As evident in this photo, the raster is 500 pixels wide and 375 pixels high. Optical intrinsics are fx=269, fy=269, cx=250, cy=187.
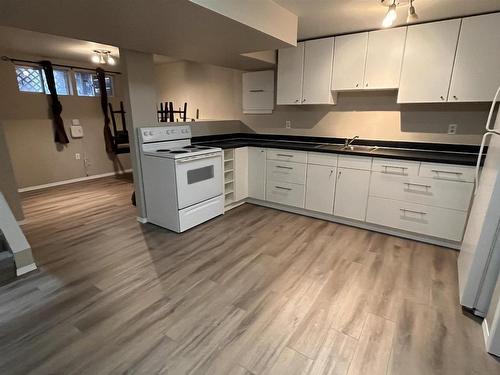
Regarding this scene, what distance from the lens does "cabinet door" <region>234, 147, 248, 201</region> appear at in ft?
12.1

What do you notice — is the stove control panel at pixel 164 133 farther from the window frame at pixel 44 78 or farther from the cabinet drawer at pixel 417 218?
the window frame at pixel 44 78

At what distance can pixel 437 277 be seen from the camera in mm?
2252

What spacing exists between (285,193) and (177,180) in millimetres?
1476

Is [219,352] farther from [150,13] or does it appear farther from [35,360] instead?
[150,13]

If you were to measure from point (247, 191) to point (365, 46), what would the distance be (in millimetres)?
2306

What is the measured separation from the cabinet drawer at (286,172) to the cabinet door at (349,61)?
106 cm

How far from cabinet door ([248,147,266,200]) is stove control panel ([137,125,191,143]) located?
92cm

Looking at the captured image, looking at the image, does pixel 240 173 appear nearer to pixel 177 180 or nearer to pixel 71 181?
pixel 177 180

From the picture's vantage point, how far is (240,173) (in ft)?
12.4

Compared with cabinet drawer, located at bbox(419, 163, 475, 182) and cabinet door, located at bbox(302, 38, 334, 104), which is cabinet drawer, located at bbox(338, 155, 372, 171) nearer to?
cabinet drawer, located at bbox(419, 163, 475, 182)

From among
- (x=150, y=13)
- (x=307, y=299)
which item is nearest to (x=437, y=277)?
(x=307, y=299)

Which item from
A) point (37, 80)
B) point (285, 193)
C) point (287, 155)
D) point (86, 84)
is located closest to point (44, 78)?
A: point (37, 80)

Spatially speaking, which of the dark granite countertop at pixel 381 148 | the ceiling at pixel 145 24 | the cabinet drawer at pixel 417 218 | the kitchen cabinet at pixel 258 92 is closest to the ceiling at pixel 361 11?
the ceiling at pixel 145 24

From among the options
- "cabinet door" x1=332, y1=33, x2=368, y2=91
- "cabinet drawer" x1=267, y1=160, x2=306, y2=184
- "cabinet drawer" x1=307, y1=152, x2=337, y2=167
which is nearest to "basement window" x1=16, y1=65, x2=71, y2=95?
"cabinet drawer" x1=267, y1=160, x2=306, y2=184
